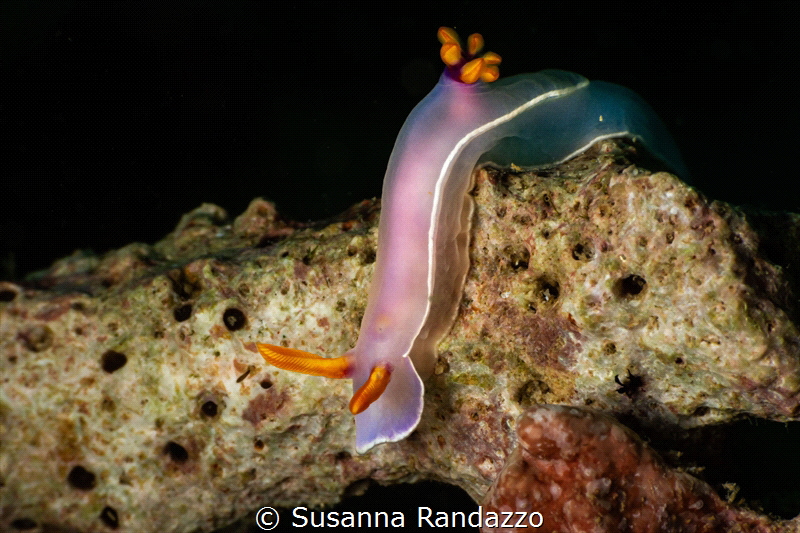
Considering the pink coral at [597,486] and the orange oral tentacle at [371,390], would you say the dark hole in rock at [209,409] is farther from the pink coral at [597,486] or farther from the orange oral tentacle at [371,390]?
the pink coral at [597,486]

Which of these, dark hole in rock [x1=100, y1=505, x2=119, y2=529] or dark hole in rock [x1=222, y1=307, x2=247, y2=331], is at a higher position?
dark hole in rock [x1=222, y1=307, x2=247, y2=331]

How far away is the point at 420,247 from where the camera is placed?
2.35 metres

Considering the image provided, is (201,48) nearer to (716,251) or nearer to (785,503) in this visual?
(716,251)

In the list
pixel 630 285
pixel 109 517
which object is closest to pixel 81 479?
pixel 109 517

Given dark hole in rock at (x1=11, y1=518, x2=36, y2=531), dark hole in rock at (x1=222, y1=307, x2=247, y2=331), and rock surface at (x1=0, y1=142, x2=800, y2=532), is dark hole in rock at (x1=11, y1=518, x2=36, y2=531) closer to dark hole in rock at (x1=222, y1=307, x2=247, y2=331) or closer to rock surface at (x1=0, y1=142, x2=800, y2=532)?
rock surface at (x1=0, y1=142, x2=800, y2=532)

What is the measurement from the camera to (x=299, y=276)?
101 inches

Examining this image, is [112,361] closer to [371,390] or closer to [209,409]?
[209,409]

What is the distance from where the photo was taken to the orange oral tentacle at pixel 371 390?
207 cm

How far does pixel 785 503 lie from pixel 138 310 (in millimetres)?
3709

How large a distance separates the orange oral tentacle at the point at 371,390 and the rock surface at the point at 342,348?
0.34 meters

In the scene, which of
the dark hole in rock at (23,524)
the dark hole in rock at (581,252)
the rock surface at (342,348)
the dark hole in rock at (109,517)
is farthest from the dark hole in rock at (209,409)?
the dark hole in rock at (581,252)

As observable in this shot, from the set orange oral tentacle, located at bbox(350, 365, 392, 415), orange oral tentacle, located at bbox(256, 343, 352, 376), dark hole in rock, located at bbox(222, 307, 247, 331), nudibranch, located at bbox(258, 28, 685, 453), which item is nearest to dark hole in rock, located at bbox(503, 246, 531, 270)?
nudibranch, located at bbox(258, 28, 685, 453)

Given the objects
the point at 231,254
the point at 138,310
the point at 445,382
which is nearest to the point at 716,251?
the point at 445,382

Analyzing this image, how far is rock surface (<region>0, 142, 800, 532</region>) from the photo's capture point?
6.26ft
